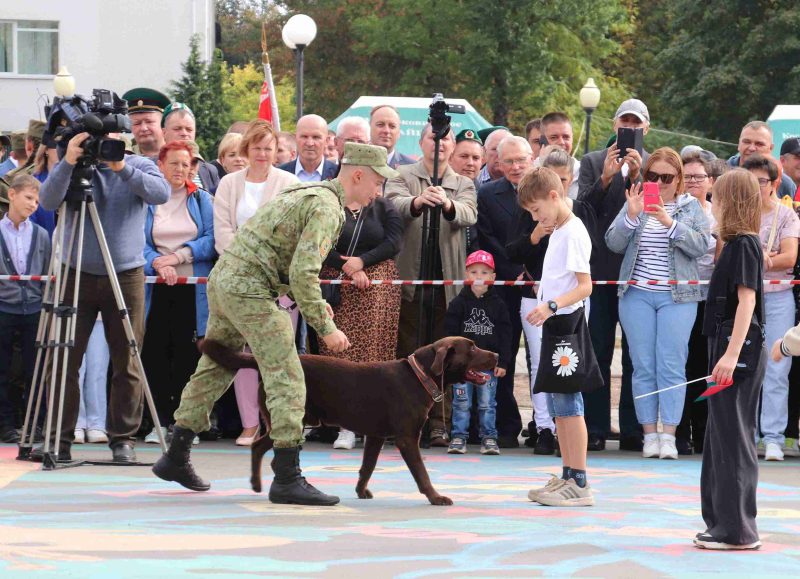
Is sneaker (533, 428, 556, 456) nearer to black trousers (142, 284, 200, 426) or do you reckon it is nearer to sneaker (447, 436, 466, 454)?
sneaker (447, 436, 466, 454)

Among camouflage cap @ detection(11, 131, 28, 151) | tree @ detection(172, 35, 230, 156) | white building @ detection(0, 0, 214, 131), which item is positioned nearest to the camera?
camouflage cap @ detection(11, 131, 28, 151)

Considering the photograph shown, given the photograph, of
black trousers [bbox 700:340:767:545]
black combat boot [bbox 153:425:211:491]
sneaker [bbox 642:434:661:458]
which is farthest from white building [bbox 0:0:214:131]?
black trousers [bbox 700:340:767:545]

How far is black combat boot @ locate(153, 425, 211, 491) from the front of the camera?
8.25 m

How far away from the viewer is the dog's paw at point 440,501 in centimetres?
820

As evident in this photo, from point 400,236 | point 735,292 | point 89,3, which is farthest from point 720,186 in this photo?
point 89,3

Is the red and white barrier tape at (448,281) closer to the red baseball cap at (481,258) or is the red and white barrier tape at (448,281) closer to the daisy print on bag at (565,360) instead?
the red baseball cap at (481,258)

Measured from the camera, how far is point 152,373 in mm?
11344

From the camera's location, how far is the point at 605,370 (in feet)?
37.8

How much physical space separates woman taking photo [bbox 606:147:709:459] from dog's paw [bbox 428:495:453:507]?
3.15 m

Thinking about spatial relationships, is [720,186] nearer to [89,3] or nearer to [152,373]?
[152,373]

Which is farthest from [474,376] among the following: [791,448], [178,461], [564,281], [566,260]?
[791,448]

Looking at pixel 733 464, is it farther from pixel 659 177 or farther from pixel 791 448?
pixel 791 448

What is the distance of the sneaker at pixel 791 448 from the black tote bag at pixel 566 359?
3.46 m

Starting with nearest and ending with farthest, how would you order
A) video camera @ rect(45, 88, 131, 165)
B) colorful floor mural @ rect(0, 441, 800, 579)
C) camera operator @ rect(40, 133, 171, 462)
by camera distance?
colorful floor mural @ rect(0, 441, 800, 579) → video camera @ rect(45, 88, 131, 165) → camera operator @ rect(40, 133, 171, 462)
